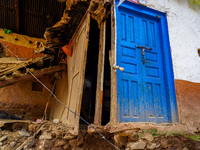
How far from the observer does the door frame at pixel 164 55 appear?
3066mm

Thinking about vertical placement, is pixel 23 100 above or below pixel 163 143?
above

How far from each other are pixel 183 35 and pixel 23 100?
6911mm

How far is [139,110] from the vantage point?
325 cm

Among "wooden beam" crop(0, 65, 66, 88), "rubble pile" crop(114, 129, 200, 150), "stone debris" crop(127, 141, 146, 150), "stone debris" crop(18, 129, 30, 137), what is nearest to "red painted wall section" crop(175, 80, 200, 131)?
"rubble pile" crop(114, 129, 200, 150)

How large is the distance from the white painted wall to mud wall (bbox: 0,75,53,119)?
20.0 feet

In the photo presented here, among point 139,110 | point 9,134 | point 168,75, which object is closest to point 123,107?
point 139,110

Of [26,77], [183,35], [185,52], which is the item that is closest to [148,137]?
[185,52]

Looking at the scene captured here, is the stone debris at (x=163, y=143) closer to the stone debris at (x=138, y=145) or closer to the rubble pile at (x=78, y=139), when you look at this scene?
the rubble pile at (x=78, y=139)

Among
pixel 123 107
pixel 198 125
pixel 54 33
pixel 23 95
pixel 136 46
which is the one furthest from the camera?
pixel 23 95

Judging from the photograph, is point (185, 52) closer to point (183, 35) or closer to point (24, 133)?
point (183, 35)

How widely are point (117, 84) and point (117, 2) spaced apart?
6.76 feet

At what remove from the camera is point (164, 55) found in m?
3.83

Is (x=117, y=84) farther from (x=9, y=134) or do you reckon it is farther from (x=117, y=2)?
(x=9, y=134)

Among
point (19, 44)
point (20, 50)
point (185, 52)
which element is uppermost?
point (19, 44)
